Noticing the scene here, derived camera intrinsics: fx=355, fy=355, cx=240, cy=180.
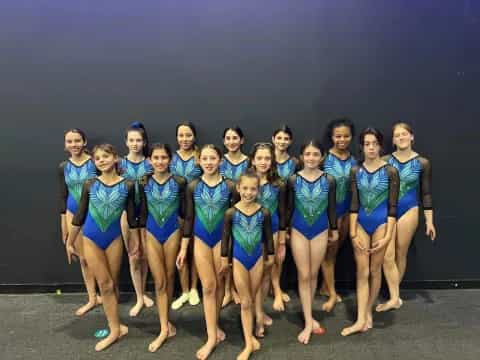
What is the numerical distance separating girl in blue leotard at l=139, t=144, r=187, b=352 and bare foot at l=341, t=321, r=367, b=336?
4.58 feet

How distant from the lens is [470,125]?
3.43 metres

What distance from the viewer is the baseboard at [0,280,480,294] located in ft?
11.8

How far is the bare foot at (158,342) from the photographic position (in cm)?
262

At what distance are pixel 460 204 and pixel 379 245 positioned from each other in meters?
1.44

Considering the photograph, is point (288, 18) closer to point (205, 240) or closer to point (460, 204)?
point (205, 240)

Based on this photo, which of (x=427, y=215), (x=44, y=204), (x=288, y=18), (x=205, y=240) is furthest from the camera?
(x=44, y=204)

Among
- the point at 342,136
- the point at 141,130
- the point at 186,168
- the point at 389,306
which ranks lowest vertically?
the point at 389,306

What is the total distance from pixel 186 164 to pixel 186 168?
0.04 meters

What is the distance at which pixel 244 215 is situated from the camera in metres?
2.38

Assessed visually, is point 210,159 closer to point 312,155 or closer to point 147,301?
point 312,155

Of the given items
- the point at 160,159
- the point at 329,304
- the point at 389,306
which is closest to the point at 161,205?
the point at 160,159

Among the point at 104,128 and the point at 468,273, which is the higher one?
the point at 104,128

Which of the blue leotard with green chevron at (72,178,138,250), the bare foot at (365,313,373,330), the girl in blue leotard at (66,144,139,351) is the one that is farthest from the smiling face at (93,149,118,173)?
the bare foot at (365,313,373,330)

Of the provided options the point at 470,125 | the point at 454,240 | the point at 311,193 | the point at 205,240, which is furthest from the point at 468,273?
the point at 205,240
